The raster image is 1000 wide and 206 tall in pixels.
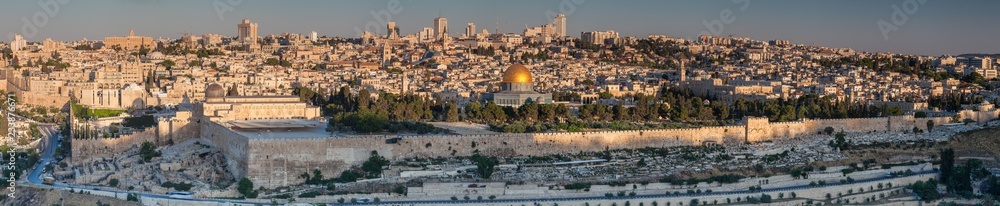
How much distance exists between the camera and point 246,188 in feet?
76.5

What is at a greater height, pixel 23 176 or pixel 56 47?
pixel 56 47

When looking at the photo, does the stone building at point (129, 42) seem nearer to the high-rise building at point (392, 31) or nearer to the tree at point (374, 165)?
the high-rise building at point (392, 31)

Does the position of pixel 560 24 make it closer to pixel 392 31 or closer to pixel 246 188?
pixel 392 31

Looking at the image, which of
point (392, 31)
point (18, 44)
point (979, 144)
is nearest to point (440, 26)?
point (392, 31)

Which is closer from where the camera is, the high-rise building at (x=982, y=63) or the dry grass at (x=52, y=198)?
the dry grass at (x=52, y=198)

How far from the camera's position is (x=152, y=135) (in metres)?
29.4

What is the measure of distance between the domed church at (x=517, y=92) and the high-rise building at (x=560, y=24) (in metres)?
50.9

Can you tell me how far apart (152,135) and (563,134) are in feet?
32.5

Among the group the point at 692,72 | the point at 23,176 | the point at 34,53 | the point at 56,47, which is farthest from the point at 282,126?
the point at 56,47

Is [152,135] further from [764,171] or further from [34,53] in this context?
[34,53]

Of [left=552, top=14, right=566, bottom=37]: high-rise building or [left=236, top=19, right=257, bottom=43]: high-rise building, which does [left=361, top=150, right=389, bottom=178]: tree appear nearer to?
[left=236, top=19, right=257, bottom=43]: high-rise building

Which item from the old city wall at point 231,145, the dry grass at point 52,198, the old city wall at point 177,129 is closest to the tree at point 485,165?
the old city wall at point 231,145

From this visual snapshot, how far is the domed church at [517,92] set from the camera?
38.1 meters

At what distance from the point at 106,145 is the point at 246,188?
22.4 ft
